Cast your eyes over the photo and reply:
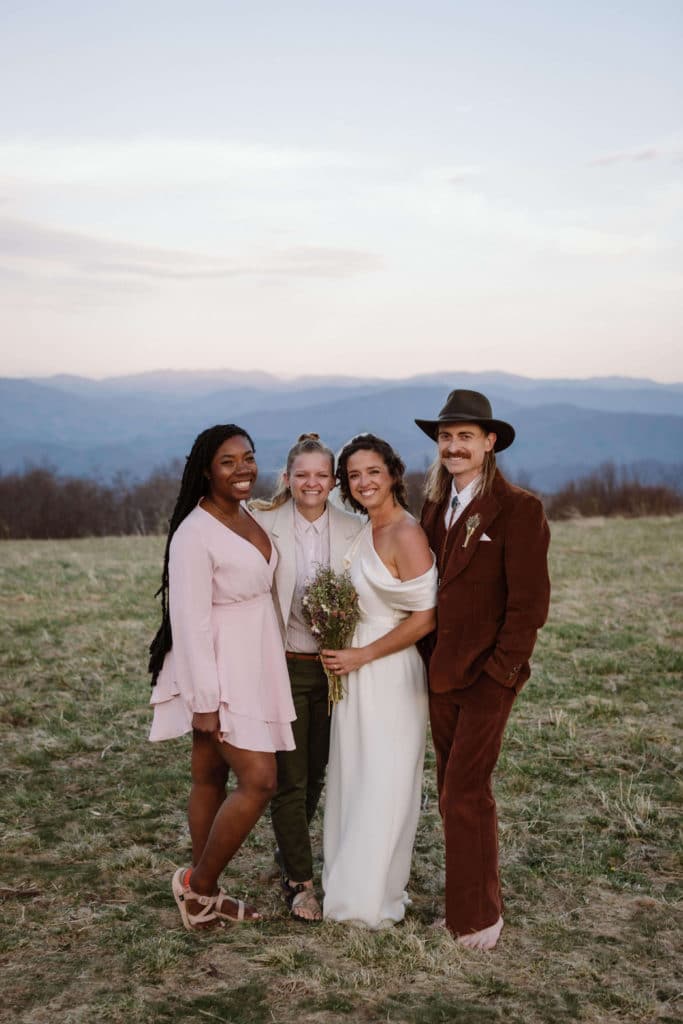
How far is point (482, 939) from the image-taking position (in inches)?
170

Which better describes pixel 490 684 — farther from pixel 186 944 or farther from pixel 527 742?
pixel 527 742

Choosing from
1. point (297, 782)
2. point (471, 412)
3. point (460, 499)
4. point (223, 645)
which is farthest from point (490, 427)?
point (297, 782)

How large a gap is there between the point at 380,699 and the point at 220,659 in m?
0.80

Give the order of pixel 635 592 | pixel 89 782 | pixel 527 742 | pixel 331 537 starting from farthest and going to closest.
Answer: pixel 635 592 → pixel 527 742 → pixel 89 782 → pixel 331 537

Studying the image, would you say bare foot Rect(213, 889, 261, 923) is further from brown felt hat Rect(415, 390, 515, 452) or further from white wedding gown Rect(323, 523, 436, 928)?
brown felt hat Rect(415, 390, 515, 452)

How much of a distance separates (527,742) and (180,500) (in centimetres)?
376

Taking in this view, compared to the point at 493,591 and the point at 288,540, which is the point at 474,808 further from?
the point at 288,540

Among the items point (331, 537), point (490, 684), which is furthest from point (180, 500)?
point (490, 684)

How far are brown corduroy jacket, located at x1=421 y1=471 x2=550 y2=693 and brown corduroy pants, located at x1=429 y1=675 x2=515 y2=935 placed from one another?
12 centimetres

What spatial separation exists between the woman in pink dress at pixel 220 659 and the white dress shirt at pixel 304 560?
24cm

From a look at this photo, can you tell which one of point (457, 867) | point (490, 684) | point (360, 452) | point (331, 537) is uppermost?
point (360, 452)

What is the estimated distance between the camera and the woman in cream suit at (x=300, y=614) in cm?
464

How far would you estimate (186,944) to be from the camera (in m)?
4.29

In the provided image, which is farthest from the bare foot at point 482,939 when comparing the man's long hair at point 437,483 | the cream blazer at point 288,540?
the man's long hair at point 437,483
